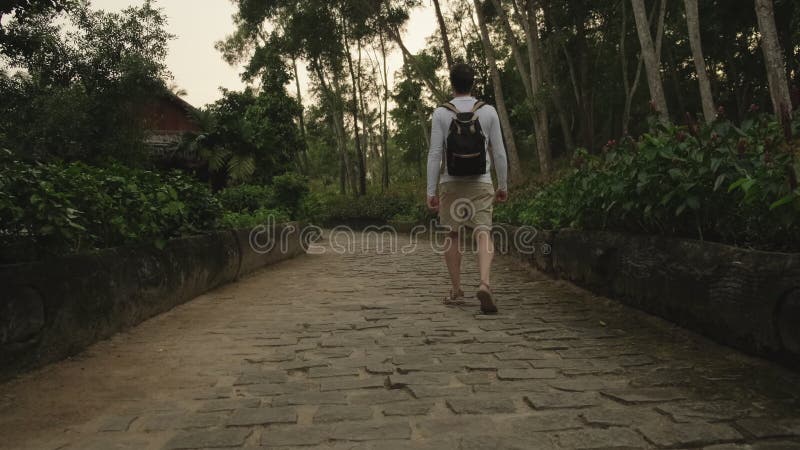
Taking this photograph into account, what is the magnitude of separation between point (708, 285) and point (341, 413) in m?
2.26

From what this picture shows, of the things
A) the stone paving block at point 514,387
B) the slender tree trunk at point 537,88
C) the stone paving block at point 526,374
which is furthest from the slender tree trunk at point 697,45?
the stone paving block at point 514,387

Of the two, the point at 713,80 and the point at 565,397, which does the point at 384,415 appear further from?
the point at 713,80

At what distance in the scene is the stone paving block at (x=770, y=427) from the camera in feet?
7.38

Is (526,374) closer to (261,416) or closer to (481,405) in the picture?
(481,405)

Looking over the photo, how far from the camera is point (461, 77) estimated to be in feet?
17.3

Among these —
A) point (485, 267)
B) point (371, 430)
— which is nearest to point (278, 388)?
point (371, 430)

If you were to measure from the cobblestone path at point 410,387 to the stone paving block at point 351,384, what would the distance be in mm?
16

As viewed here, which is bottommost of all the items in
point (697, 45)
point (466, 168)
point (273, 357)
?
point (273, 357)

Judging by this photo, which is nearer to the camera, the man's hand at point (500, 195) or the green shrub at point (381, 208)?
the man's hand at point (500, 195)

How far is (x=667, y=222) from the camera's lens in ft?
13.6

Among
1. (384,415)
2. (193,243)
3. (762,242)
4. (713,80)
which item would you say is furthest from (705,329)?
(713,80)

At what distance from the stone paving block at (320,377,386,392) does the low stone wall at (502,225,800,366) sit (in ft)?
6.39

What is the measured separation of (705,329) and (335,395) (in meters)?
2.30

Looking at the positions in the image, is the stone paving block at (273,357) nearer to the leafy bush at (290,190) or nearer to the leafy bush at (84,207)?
the leafy bush at (84,207)
